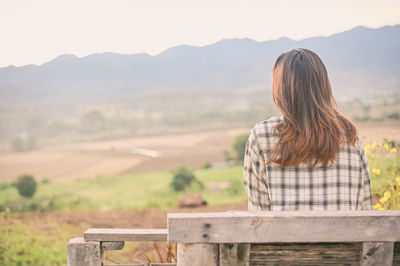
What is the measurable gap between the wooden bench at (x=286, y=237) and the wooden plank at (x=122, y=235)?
0.65m

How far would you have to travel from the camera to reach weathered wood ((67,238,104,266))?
1.51 m

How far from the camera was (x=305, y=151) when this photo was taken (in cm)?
143

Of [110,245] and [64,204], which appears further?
[64,204]

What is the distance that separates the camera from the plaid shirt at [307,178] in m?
1.46

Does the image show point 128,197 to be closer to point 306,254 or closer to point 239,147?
point 239,147

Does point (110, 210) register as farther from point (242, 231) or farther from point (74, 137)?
point (74, 137)

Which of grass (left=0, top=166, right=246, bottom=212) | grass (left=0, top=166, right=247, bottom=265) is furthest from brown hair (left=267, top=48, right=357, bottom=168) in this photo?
grass (left=0, top=166, right=246, bottom=212)

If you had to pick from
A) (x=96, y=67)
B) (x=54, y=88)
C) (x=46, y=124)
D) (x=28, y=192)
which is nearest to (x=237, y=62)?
(x=96, y=67)

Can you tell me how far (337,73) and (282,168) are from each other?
65579mm

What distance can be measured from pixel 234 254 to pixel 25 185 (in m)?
10.3

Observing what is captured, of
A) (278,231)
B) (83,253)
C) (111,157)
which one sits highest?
(278,231)

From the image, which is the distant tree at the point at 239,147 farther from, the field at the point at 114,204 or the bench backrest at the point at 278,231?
the bench backrest at the point at 278,231

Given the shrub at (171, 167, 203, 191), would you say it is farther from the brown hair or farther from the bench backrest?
→ the bench backrest

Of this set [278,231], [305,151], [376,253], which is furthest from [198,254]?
[305,151]
